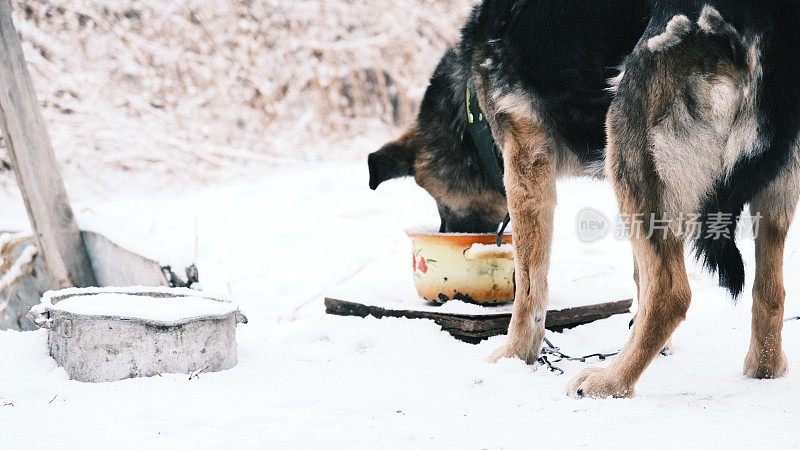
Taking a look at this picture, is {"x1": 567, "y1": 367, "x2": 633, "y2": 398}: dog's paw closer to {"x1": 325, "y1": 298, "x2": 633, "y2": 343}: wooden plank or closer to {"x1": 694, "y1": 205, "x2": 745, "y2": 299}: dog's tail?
{"x1": 694, "y1": 205, "x2": 745, "y2": 299}: dog's tail

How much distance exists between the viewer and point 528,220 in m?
2.62

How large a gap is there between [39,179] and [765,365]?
10.4ft

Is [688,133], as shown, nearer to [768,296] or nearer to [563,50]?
[563,50]

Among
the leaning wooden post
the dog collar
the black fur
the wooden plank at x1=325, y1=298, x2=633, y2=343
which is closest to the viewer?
the black fur

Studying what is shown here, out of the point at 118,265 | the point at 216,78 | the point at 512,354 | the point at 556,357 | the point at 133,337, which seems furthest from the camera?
the point at 216,78

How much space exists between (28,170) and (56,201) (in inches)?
7.4

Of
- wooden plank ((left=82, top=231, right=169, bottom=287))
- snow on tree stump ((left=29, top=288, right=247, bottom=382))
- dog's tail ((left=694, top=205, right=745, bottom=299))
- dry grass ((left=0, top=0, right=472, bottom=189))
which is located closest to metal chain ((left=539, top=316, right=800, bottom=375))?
dog's tail ((left=694, top=205, right=745, bottom=299))

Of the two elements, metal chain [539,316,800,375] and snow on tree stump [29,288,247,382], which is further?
metal chain [539,316,800,375]

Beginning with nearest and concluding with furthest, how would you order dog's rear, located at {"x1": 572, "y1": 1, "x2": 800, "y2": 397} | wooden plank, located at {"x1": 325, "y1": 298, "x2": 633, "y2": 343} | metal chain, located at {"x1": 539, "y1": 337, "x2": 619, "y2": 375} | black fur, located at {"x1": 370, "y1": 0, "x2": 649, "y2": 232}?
dog's rear, located at {"x1": 572, "y1": 1, "x2": 800, "y2": 397} < black fur, located at {"x1": 370, "y1": 0, "x2": 649, "y2": 232} < metal chain, located at {"x1": 539, "y1": 337, "x2": 619, "y2": 375} < wooden plank, located at {"x1": 325, "y1": 298, "x2": 633, "y2": 343}

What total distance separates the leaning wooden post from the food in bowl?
166cm

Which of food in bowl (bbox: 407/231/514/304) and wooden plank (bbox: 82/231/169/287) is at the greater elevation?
wooden plank (bbox: 82/231/169/287)

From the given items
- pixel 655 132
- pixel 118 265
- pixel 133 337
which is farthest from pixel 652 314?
pixel 118 265

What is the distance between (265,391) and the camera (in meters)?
2.23

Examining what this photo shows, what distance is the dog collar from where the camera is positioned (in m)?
3.09
